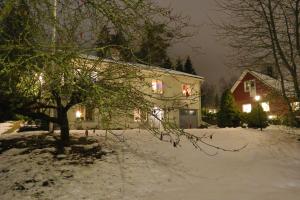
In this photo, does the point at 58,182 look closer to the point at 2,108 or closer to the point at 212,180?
the point at 2,108

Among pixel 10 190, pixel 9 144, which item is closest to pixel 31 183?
pixel 10 190

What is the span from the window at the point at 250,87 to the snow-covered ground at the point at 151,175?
25937 mm

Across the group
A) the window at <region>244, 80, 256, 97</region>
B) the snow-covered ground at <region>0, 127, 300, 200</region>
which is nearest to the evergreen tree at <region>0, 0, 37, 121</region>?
the snow-covered ground at <region>0, 127, 300, 200</region>

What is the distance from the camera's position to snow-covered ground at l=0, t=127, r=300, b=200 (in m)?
11.1

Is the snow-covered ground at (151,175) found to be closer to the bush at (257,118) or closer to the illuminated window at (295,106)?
the illuminated window at (295,106)

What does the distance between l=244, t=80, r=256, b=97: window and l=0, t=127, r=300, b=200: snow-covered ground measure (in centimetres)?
2594

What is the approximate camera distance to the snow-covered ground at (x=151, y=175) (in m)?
11.1

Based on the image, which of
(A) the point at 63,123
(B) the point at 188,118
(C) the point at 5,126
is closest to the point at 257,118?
(B) the point at 188,118

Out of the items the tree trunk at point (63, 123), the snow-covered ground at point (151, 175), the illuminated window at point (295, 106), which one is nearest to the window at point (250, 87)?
the illuminated window at point (295, 106)

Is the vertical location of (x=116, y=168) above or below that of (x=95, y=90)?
below

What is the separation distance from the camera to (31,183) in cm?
1136

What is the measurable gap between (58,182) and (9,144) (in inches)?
186

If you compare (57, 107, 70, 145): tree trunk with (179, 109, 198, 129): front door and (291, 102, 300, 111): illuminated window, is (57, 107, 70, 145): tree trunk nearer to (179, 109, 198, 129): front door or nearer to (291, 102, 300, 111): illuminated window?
(291, 102, 300, 111): illuminated window

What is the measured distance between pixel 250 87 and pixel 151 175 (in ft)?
109
